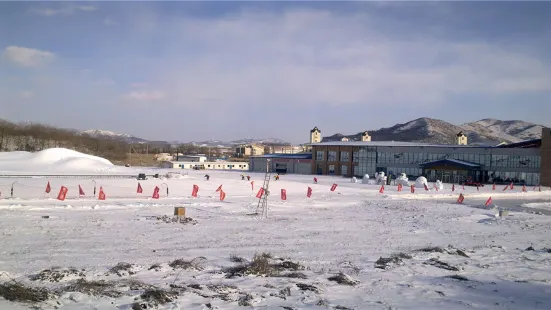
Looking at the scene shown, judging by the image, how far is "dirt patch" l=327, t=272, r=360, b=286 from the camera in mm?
10423

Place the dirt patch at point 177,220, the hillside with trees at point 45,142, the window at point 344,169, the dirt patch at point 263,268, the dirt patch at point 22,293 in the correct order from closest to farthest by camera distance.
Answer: the dirt patch at point 22,293, the dirt patch at point 263,268, the dirt patch at point 177,220, the window at point 344,169, the hillside with trees at point 45,142

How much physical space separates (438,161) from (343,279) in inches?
2523

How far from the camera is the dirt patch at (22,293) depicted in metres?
8.41

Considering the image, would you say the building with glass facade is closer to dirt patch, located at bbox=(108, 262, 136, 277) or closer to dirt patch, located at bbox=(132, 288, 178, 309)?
dirt patch, located at bbox=(108, 262, 136, 277)

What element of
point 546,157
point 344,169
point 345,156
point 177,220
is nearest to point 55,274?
point 177,220

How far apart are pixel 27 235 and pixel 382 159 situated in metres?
68.4

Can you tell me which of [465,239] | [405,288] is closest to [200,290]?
[405,288]

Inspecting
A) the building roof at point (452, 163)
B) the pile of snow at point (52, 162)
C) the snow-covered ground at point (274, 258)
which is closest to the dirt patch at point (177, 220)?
the snow-covered ground at point (274, 258)

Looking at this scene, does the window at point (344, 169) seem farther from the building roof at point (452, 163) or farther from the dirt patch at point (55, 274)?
the dirt patch at point (55, 274)

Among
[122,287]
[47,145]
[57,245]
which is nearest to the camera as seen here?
[122,287]

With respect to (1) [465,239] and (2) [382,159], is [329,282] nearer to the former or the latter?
(1) [465,239]

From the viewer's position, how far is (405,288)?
10.3 metres

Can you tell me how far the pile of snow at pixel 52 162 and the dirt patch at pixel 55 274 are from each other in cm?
6003

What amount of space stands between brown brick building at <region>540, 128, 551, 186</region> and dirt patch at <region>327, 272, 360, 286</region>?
2555 inches
